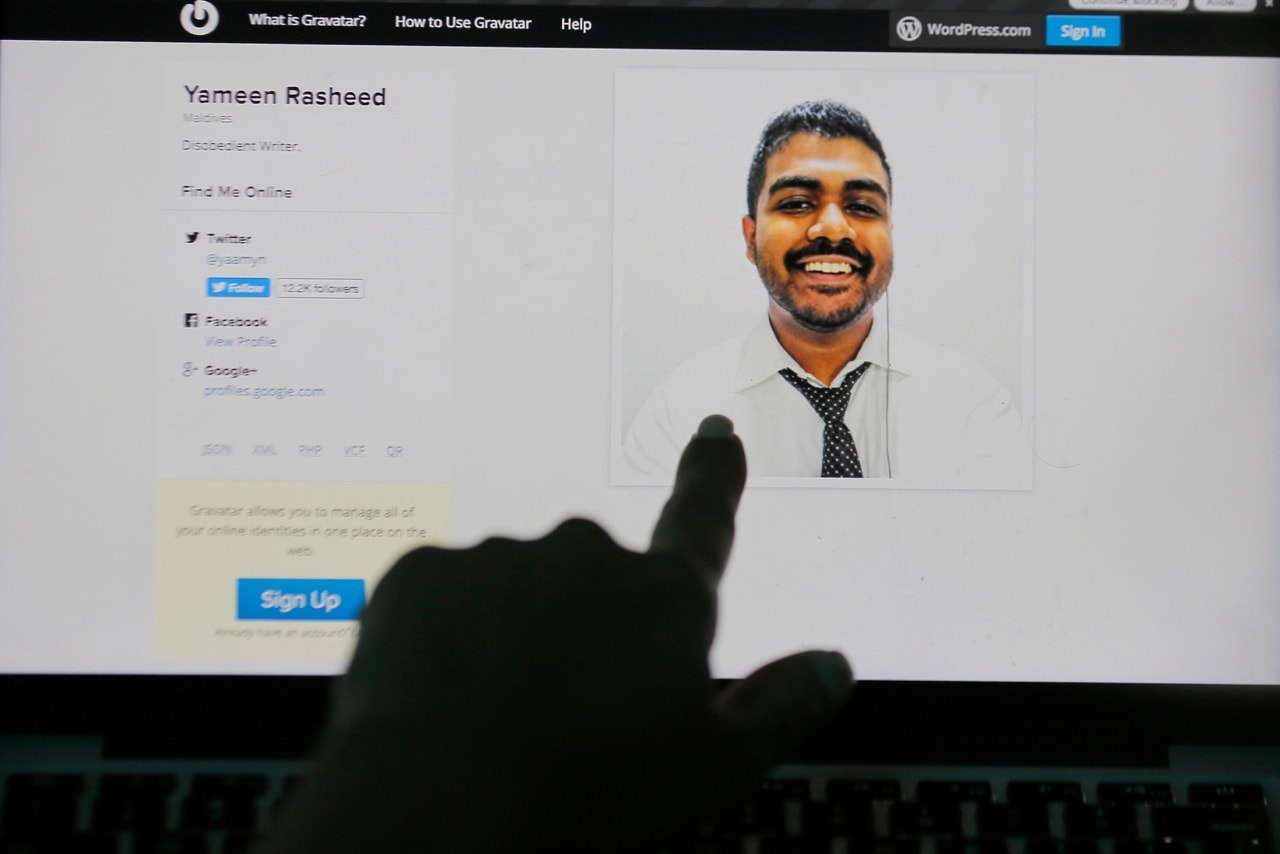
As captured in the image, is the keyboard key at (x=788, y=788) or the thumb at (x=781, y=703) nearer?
the thumb at (x=781, y=703)

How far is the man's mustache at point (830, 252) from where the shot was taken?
2.15ft

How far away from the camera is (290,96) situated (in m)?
0.65

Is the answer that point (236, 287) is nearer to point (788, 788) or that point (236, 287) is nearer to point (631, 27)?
point (631, 27)

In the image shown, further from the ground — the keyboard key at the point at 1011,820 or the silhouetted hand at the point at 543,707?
the silhouetted hand at the point at 543,707

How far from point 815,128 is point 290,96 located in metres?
0.38

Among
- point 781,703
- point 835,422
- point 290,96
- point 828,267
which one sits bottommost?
point 781,703

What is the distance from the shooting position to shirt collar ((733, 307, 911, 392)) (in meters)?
0.66

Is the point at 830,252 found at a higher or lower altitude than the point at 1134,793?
higher

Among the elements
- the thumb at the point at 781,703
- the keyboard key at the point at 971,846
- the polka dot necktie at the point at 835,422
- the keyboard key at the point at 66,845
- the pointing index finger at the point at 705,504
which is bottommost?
the keyboard key at the point at 66,845

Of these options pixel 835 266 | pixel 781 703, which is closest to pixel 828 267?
pixel 835 266

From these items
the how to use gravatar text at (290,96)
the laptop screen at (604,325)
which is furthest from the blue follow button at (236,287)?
the how to use gravatar text at (290,96)

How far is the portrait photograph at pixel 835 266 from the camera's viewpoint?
65 cm

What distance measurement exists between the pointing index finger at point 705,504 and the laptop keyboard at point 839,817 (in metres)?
0.21

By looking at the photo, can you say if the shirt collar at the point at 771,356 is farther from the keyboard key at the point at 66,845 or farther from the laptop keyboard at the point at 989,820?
the keyboard key at the point at 66,845
